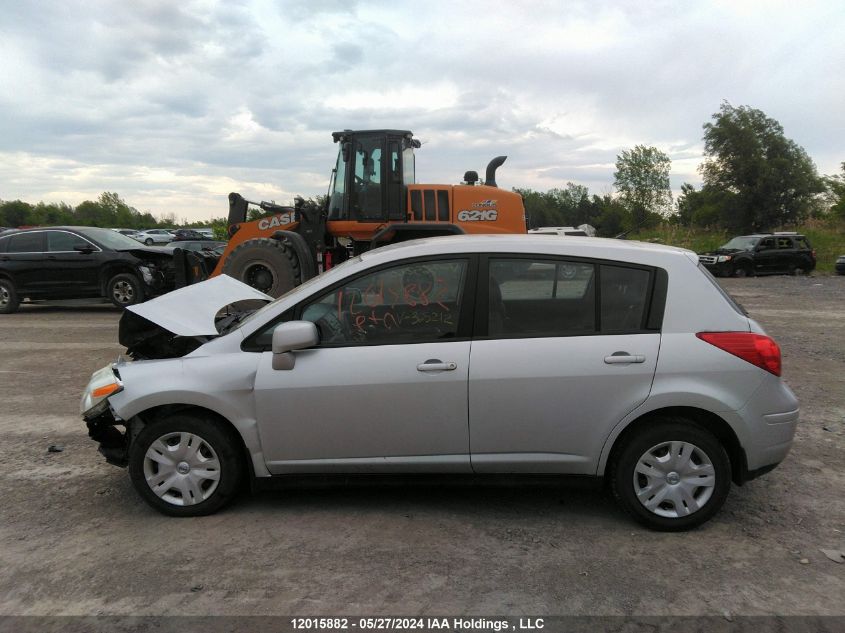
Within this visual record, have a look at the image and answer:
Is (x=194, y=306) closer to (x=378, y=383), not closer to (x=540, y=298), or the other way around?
(x=378, y=383)

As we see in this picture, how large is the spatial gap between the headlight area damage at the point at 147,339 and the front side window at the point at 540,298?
1774mm

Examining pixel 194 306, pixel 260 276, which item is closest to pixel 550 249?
pixel 194 306

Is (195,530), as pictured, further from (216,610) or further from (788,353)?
(788,353)

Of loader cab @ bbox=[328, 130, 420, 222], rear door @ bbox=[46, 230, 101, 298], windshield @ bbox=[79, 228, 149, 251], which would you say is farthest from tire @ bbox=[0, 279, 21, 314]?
loader cab @ bbox=[328, 130, 420, 222]

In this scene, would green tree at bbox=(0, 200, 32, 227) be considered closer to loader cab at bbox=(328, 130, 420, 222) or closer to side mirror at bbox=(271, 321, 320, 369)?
loader cab at bbox=(328, 130, 420, 222)

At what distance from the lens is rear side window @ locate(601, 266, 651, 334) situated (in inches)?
146

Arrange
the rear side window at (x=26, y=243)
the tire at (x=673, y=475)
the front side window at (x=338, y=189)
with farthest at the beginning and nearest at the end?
the rear side window at (x=26, y=243) < the front side window at (x=338, y=189) < the tire at (x=673, y=475)

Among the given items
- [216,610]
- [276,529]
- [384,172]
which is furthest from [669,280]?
[384,172]

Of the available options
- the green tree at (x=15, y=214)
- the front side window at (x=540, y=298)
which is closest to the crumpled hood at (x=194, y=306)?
the front side window at (x=540, y=298)

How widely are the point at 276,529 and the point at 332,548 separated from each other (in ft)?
1.38

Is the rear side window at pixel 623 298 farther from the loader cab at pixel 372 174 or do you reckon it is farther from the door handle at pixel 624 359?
the loader cab at pixel 372 174

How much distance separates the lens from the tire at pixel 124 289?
12.6 meters

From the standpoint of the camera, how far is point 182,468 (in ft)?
12.6

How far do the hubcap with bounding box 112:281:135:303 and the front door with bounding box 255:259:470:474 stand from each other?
10096 mm
